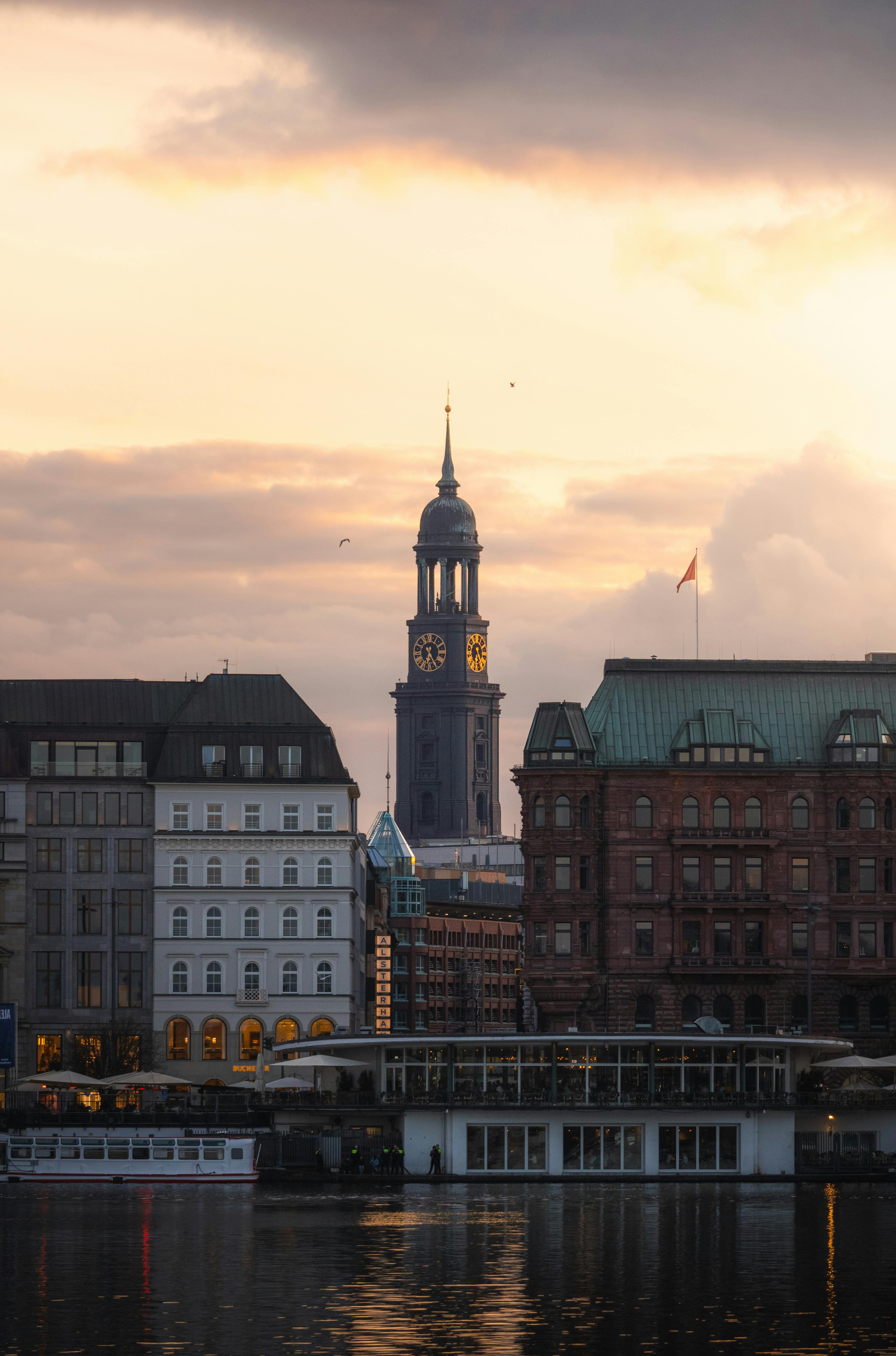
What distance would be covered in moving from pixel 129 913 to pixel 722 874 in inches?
1573

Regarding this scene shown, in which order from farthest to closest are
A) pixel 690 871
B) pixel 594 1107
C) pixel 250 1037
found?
pixel 690 871
pixel 250 1037
pixel 594 1107

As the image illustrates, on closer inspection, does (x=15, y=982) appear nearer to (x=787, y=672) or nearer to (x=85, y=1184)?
(x=85, y=1184)

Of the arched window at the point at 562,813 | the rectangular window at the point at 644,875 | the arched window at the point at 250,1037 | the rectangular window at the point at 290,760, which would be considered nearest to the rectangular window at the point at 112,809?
the rectangular window at the point at 290,760

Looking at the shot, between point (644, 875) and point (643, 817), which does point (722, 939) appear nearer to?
point (644, 875)

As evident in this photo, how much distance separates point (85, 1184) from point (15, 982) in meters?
43.3

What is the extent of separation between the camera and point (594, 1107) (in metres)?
131

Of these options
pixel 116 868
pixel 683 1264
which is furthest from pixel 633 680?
pixel 683 1264

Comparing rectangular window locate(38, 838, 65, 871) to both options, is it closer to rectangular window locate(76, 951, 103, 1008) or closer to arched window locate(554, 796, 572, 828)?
rectangular window locate(76, 951, 103, 1008)

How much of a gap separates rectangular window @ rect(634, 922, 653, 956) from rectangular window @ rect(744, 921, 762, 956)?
247 inches

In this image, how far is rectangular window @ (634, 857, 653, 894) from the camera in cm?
16775

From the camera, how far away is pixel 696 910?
166875mm

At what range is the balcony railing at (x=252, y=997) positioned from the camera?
168 metres

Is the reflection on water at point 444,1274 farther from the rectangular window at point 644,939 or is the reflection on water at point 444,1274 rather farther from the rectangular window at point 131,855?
the rectangular window at point 131,855

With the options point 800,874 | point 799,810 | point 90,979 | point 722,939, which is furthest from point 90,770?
point 800,874
